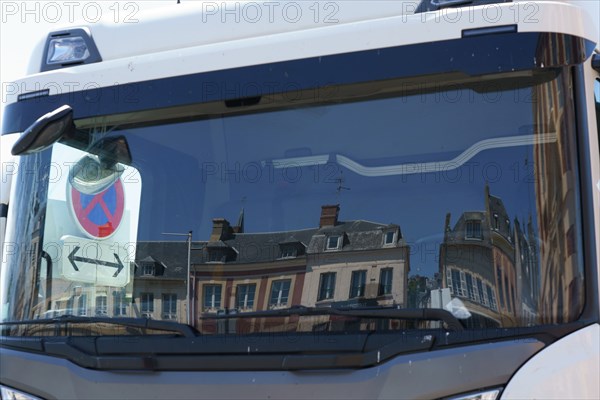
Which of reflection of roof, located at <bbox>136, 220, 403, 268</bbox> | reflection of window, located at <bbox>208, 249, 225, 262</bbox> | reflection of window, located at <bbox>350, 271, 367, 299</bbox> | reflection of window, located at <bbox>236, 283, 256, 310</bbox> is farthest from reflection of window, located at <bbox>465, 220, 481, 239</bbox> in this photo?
reflection of window, located at <bbox>208, 249, 225, 262</bbox>

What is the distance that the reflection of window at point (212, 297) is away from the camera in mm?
3383

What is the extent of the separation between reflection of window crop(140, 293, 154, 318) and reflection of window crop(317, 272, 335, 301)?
2.13ft

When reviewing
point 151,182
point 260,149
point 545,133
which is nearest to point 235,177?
point 260,149

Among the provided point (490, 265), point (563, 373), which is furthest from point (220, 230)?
point (563, 373)

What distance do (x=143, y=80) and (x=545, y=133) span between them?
5.05 feet

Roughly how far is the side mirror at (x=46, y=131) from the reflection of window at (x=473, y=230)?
1608 mm

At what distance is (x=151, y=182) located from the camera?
12.4ft

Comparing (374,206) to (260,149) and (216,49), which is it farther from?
(216,49)

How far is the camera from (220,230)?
11.5 feet

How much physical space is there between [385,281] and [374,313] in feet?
0.44

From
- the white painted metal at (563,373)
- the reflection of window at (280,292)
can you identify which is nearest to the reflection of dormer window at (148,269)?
the reflection of window at (280,292)

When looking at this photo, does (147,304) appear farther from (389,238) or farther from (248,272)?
(389,238)

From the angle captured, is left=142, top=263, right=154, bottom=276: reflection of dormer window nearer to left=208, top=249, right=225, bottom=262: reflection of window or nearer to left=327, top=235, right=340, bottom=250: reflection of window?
left=208, top=249, right=225, bottom=262: reflection of window

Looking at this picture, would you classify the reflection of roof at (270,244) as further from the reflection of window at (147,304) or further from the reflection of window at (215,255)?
the reflection of window at (147,304)
